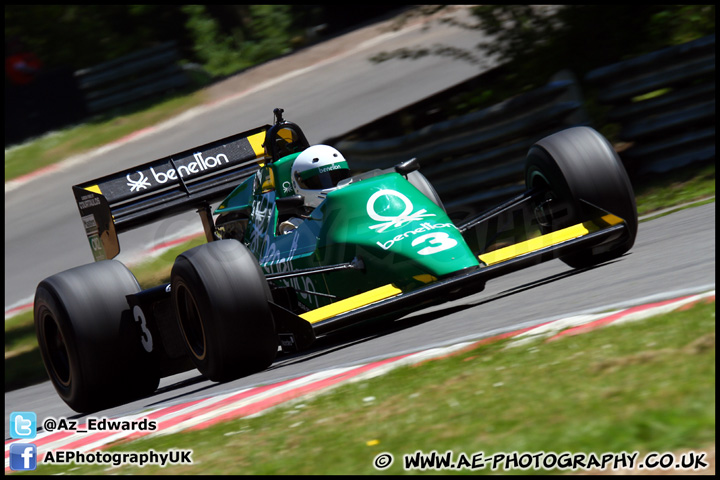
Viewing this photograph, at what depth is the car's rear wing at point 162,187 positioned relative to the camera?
873 centimetres

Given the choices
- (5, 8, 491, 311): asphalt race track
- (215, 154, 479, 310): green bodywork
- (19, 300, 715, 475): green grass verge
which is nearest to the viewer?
(19, 300, 715, 475): green grass verge

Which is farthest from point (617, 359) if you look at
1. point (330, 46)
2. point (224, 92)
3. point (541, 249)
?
point (330, 46)

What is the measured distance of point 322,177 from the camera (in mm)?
7293

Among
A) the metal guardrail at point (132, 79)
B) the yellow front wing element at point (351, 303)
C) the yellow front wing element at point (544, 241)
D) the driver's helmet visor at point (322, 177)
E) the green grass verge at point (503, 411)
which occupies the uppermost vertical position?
the metal guardrail at point (132, 79)

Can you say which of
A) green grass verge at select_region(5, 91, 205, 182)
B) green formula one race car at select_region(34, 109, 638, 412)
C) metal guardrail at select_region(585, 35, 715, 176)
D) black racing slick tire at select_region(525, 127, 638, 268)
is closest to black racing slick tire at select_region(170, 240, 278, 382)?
green formula one race car at select_region(34, 109, 638, 412)

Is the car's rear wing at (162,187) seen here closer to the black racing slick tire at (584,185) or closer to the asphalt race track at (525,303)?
the asphalt race track at (525,303)

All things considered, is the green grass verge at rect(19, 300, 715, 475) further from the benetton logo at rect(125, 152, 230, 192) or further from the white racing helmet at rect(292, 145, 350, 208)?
the benetton logo at rect(125, 152, 230, 192)

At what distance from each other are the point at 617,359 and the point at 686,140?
6.10m

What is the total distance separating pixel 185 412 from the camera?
18.7ft

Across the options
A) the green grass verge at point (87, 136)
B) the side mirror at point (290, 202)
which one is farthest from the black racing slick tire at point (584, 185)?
the green grass verge at point (87, 136)

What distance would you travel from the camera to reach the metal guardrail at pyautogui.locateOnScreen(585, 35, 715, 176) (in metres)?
9.63

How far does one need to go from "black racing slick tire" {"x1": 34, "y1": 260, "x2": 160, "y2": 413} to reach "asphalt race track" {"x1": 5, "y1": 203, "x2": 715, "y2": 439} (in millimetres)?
138

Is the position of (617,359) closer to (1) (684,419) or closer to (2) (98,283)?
(1) (684,419)

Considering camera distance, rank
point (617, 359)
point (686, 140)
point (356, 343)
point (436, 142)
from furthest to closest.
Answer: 1. point (436, 142)
2. point (686, 140)
3. point (356, 343)
4. point (617, 359)
